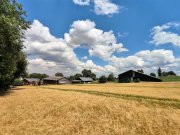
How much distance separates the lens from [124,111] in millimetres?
15430

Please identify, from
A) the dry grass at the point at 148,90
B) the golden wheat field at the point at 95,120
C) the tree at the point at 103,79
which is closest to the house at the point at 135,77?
the tree at the point at 103,79

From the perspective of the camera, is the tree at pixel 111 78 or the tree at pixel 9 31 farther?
the tree at pixel 111 78

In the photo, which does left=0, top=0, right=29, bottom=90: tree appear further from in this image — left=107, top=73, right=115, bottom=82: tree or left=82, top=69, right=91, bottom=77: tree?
left=82, top=69, right=91, bottom=77: tree

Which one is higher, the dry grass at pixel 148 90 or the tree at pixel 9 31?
the tree at pixel 9 31

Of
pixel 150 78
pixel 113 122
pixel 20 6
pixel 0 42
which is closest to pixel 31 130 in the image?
pixel 113 122

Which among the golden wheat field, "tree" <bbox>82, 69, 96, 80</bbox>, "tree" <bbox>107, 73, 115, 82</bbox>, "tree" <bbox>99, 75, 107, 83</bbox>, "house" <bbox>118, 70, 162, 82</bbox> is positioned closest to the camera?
the golden wheat field

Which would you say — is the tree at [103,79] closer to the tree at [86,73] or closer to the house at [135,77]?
the house at [135,77]

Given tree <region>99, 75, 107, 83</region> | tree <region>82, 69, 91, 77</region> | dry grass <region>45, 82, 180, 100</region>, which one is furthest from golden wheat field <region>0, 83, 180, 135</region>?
tree <region>82, 69, 91, 77</region>

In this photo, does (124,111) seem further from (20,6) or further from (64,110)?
(20,6)

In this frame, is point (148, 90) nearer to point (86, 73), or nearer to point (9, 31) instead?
point (9, 31)

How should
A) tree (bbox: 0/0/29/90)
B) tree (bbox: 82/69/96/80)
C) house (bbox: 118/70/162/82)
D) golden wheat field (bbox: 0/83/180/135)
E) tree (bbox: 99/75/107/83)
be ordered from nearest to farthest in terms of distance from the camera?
golden wheat field (bbox: 0/83/180/135), tree (bbox: 0/0/29/90), house (bbox: 118/70/162/82), tree (bbox: 99/75/107/83), tree (bbox: 82/69/96/80)

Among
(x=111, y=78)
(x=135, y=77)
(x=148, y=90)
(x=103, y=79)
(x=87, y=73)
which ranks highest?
(x=87, y=73)

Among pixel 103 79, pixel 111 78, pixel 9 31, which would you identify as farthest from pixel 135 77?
pixel 9 31

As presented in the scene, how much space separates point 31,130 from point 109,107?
6.66 metres
